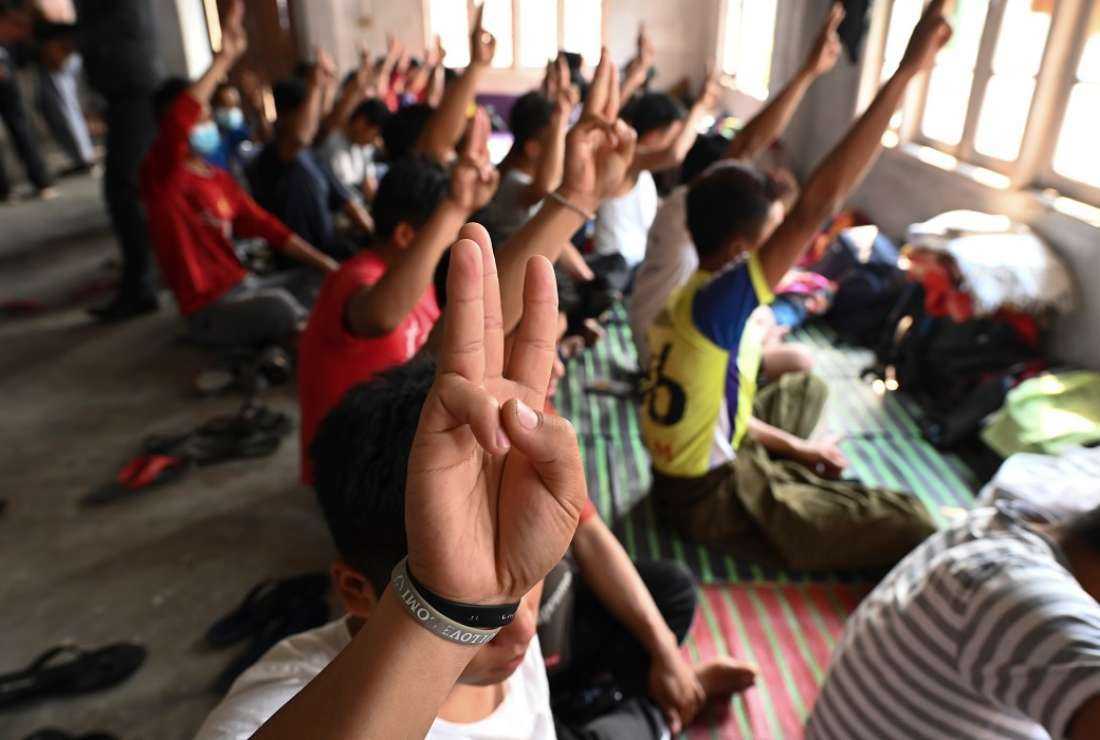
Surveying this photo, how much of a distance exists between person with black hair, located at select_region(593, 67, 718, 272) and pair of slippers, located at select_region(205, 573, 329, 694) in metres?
1.66

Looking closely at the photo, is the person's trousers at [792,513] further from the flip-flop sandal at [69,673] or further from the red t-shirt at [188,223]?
the red t-shirt at [188,223]

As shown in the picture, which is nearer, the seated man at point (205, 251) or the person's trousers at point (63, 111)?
the seated man at point (205, 251)

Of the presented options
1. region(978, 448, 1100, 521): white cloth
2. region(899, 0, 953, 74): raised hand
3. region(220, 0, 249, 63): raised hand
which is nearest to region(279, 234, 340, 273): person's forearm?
region(220, 0, 249, 63): raised hand

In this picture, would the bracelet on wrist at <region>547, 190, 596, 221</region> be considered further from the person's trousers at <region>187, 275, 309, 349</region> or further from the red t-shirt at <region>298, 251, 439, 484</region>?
the person's trousers at <region>187, 275, 309, 349</region>

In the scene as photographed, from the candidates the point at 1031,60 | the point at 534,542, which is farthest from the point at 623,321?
the point at 534,542

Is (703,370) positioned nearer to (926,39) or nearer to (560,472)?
(926,39)

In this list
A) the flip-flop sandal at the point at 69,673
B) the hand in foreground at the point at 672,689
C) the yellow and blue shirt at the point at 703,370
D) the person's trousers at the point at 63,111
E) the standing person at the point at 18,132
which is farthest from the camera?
the person's trousers at the point at 63,111

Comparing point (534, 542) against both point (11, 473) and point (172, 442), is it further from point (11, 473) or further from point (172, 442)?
point (11, 473)

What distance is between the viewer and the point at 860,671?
114cm

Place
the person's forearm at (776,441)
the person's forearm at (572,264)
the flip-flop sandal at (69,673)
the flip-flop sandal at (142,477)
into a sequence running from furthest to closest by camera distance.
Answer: the person's forearm at (572,264) → the flip-flop sandal at (142,477) → the person's forearm at (776,441) → the flip-flop sandal at (69,673)

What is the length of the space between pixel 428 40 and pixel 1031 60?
22.5 feet

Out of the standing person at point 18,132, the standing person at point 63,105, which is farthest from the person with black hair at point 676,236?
the standing person at point 18,132

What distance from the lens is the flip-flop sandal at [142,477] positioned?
7.76 feet

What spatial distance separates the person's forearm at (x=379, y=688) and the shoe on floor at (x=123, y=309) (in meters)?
4.05
